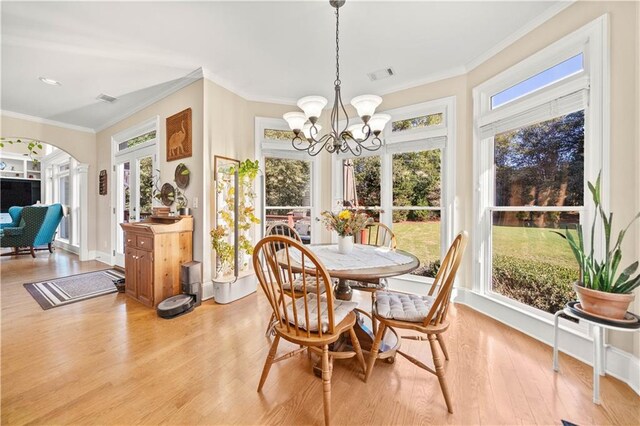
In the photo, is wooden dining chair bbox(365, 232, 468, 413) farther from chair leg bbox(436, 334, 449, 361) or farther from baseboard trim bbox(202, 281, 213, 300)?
baseboard trim bbox(202, 281, 213, 300)

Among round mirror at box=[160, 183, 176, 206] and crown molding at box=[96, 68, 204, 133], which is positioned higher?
crown molding at box=[96, 68, 204, 133]

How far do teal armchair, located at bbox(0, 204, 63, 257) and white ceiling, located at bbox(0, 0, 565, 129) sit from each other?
290cm

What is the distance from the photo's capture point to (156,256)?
2.82 m

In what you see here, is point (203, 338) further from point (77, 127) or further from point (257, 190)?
point (77, 127)

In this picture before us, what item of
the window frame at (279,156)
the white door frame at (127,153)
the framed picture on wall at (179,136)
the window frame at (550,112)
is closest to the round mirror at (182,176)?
the framed picture on wall at (179,136)

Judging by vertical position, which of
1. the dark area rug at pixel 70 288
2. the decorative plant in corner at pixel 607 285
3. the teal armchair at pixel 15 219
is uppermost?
Result: the teal armchair at pixel 15 219

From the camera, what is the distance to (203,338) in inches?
87.4

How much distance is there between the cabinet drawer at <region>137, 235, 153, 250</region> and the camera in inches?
111

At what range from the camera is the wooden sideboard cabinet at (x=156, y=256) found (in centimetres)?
283

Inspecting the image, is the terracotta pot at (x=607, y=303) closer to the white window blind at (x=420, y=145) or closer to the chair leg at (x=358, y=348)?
the chair leg at (x=358, y=348)

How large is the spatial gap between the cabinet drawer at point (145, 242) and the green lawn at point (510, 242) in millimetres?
3037

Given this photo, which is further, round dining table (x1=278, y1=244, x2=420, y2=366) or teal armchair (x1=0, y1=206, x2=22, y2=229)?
teal armchair (x1=0, y1=206, x2=22, y2=229)

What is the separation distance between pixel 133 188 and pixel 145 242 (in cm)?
206

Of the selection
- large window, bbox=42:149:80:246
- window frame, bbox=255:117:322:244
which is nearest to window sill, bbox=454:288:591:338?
window frame, bbox=255:117:322:244
